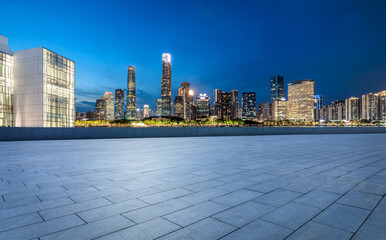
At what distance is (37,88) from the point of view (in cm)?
4506

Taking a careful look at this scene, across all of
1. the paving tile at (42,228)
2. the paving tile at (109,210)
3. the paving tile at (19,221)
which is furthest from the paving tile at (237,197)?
the paving tile at (19,221)

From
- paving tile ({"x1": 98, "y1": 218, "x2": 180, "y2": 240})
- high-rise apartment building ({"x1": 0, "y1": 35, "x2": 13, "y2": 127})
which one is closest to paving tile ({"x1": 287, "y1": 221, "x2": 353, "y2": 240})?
paving tile ({"x1": 98, "y1": 218, "x2": 180, "y2": 240})

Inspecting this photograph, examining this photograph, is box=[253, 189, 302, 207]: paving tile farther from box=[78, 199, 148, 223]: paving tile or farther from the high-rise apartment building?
the high-rise apartment building

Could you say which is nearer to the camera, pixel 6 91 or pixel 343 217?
pixel 343 217

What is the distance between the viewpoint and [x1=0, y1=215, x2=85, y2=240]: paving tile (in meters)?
3.04

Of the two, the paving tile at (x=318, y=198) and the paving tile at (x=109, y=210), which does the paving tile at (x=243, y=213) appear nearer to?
the paving tile at (x=318, y=198)

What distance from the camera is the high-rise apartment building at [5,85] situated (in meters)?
44.1

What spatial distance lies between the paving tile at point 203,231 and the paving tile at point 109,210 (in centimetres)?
128

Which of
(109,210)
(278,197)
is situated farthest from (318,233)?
(109,210)

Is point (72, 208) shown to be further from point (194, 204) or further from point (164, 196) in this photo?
point (194, 204)

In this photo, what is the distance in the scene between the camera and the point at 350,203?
4.21 meters

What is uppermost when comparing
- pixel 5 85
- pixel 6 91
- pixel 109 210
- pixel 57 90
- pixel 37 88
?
pixel 5 85

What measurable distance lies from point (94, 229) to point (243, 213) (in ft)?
7.88

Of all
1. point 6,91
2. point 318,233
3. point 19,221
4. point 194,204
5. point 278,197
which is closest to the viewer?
point 318,233
